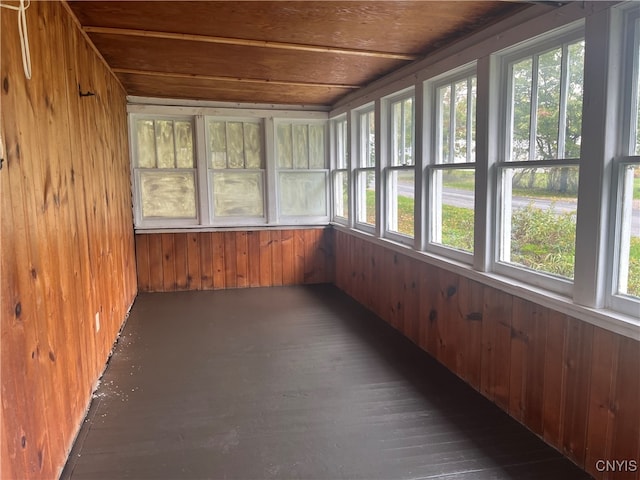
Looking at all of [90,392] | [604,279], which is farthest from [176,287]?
[604,279]

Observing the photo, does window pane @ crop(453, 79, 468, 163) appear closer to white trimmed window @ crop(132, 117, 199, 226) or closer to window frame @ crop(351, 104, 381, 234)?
window frame @ crop(351, 104, 381, 234)

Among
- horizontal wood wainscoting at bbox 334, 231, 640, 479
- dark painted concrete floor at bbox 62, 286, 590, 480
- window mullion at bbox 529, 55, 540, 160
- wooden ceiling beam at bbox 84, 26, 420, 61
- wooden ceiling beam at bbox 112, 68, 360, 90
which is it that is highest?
wooden ceiling beam at bbox 112, 68, 360, 90

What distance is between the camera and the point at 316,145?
575 cm

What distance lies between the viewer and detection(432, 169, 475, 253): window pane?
294 cm

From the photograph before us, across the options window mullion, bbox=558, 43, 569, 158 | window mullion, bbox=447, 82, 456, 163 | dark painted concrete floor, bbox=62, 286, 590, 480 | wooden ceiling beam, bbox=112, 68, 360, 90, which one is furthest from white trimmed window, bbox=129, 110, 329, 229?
window mullion, bbox=558, 43, 569, 158

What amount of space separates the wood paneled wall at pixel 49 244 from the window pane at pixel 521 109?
2394mm

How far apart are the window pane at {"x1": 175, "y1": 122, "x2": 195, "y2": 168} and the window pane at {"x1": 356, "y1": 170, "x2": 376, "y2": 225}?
82.0 inches

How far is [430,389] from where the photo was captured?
2797 mm

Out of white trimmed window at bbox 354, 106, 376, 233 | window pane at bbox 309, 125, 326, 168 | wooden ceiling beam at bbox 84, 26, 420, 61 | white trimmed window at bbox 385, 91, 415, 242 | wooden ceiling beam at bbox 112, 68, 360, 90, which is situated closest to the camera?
wooden ceiling beam at bbox 84, 26, 420, 61

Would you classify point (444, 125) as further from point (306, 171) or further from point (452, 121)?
point (306, 171)

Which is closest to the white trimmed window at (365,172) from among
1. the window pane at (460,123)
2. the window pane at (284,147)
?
the window pane at (284,147)

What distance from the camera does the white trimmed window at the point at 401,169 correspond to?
3721mm

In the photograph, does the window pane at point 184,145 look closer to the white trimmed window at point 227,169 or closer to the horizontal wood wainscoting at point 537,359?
the white trimmed window at point 227,169

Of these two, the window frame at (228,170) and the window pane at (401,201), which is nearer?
the window pane at (401,201)
